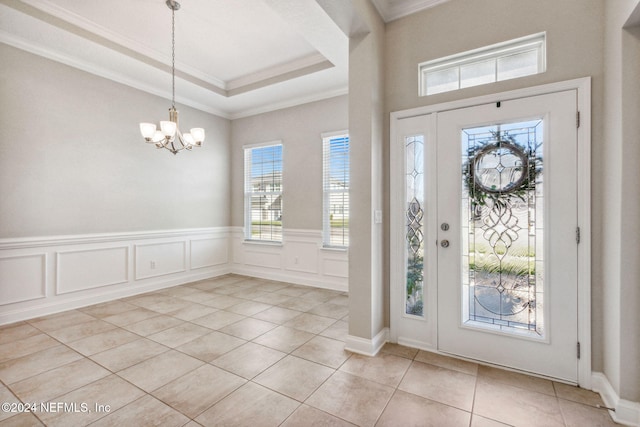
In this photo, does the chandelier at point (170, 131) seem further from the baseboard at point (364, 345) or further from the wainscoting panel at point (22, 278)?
the baseboard at point (364, 345)

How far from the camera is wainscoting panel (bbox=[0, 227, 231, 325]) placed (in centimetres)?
331

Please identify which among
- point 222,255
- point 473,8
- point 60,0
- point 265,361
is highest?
point 60,0

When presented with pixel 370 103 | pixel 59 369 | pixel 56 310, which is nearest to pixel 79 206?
pixel 56 310

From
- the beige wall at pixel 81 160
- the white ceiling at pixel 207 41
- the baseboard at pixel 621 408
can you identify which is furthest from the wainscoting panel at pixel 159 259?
the baseboard at pixel 621 408

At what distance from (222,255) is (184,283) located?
3.00 feet

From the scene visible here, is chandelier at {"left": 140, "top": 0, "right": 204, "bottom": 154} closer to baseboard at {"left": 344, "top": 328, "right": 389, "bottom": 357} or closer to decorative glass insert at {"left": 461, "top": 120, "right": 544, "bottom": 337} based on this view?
baseboard at {"left": 344, "top": 328, "right": 389, "bottom": 357}

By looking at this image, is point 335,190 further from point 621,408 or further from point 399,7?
point 621,408

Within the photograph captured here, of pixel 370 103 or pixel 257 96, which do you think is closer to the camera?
pixel 370 103

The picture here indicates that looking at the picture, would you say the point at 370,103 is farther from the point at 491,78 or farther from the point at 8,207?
the point at 8,207

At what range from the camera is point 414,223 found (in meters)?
2.71

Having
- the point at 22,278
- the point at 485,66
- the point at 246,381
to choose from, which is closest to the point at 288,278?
the point at 246,381

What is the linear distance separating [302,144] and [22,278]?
13.2 ft

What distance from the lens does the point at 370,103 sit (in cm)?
256

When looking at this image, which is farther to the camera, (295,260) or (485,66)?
(295,260)
